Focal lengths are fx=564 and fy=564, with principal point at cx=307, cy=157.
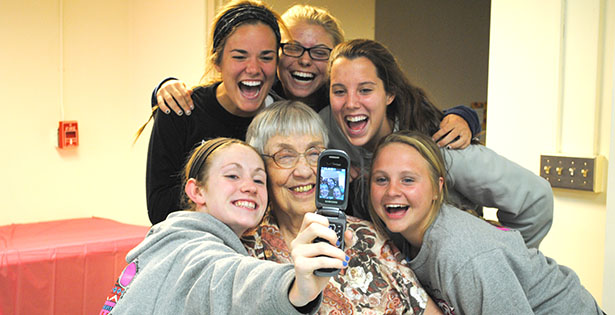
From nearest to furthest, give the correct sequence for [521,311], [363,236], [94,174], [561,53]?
1. [521,311]
2. [363,236]
3. [561,53]
4. [94,174]

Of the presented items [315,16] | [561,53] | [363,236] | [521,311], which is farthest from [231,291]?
[561,53]

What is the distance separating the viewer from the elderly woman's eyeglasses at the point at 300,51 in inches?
78.9

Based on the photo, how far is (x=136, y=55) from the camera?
4.11 m

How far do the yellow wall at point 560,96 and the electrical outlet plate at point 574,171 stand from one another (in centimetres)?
3

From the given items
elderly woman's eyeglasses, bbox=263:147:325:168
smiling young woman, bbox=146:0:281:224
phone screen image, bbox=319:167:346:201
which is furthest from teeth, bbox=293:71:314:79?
phone screen image, bbox=319:167:346:201

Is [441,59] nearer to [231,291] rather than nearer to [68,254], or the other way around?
[68,254]

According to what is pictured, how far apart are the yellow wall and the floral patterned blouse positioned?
2.83ft

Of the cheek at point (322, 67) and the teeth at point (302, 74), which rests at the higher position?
the cheek at point (322, 67)

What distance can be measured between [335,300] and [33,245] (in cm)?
216

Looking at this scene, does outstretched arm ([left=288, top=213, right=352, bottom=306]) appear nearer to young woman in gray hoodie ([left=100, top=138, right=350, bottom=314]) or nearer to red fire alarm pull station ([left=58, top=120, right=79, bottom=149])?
young woman in gray hoodie ([left=100, top=138, right=350, bottom=314])

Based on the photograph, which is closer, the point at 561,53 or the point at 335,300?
the point at 335,300

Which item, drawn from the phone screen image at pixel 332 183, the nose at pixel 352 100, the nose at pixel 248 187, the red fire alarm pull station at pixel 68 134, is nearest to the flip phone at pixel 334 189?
the phone screen image at pixel 332 183

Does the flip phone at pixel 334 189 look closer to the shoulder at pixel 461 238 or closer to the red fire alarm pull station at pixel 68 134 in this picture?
the shoulder at pixel 461 238

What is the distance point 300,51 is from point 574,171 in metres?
1.13
